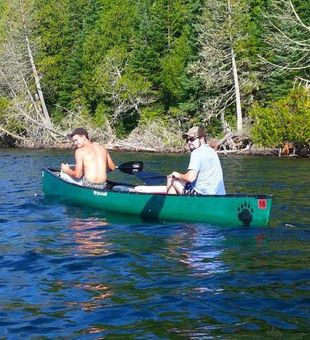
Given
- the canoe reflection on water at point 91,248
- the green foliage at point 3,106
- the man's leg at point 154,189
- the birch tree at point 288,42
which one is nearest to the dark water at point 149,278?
the canoe reflection on water at point 91,248

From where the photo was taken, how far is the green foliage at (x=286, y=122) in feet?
106

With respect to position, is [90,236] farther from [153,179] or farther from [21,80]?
[21,80]

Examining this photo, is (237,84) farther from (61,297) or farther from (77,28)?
(61,297)

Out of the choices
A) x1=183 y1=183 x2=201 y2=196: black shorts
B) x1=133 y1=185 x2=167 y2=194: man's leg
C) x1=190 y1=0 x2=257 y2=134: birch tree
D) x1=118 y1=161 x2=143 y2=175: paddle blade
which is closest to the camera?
x1=183 y1=183 x2=201 y2=196: black shorts

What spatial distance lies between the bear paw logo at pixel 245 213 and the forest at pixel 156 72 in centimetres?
2132

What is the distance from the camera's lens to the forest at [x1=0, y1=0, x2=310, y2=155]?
3822cm

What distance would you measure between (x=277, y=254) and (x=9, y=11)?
162ft

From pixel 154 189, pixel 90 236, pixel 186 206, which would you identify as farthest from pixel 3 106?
pixel 90 236

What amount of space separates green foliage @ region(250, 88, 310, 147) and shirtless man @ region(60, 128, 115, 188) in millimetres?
19439

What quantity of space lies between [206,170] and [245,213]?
1040mm

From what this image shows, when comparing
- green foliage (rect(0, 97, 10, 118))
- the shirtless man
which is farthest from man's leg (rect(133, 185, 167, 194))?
green foliage (rect(0, 97, 10, 118))

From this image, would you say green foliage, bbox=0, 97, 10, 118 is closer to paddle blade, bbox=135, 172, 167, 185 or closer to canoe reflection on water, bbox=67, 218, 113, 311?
paddle blade, bbox=135, 172, 167, 185

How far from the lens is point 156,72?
48625 mm

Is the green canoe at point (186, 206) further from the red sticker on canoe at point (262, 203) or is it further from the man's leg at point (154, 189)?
the man's leg at point (154, 189)
